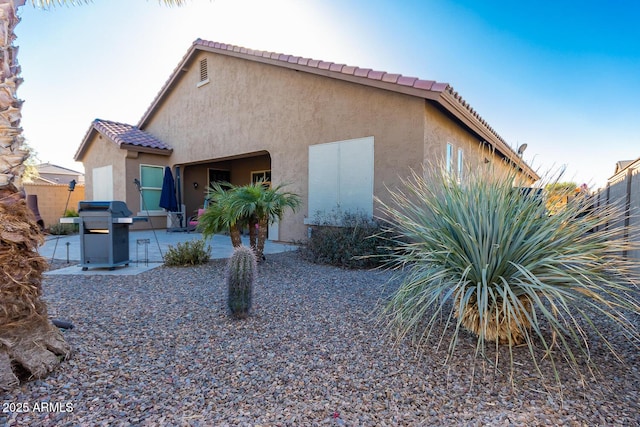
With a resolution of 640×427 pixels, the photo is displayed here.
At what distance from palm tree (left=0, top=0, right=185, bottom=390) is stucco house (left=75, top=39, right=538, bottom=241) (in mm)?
4014

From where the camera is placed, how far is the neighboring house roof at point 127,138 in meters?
12.5

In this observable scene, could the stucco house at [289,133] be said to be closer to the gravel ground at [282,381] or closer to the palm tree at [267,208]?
the gravel ground at [282,381]

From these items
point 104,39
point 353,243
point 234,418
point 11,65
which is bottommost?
point 234,418

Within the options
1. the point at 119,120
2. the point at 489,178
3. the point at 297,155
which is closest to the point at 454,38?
the point at 297,155

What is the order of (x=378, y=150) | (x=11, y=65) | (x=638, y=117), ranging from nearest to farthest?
(x=11, y=65) → (x=378, y=150) → (x=638, y=117)

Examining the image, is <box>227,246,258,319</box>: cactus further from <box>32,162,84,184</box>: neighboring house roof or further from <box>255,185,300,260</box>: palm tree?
<box>32,162,84,184</box>: neighboring house roof

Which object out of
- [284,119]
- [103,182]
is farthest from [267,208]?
[103,182]

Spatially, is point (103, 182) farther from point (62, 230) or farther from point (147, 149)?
point (147, 149)

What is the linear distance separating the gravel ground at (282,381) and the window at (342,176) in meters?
4.71

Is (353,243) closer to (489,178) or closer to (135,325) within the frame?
(489,178)

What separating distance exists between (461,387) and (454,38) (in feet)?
36.0

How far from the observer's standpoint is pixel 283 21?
29.9ft

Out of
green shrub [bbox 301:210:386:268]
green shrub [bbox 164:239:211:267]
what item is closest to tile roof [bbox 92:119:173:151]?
green shrub [bbox 164:239:211:267]

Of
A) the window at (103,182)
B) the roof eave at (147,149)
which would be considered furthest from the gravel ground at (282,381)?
the window at (103,182)
